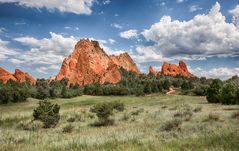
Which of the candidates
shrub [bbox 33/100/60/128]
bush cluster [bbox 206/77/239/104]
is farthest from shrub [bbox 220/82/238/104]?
shrub [bbox 33/100/60/128]

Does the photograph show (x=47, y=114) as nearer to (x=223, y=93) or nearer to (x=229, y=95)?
(x=229, y=95)

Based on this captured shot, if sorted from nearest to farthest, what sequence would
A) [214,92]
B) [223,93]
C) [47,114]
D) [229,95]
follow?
[47,114], [229,95], [223,93], [214,92]

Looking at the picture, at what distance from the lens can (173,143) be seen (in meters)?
10.3

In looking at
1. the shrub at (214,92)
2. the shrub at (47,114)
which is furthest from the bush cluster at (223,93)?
the shrub at (47,114)

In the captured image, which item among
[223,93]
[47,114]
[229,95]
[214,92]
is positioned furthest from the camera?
[214,92]

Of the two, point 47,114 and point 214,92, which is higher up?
point 214,92

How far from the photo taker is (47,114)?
2398 centimetres

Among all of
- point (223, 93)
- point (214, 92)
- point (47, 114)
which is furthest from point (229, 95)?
point (47, 114)

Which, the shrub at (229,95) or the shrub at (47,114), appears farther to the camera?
the shrub at (229,95)

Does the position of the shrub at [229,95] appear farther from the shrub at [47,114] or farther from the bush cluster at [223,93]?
the shrub at [47,114]

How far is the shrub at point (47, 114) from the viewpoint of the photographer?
2284 cm

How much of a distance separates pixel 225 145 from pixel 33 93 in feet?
345

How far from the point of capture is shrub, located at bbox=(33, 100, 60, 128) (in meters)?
22.8

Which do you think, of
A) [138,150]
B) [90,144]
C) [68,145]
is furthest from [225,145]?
[68,145]
